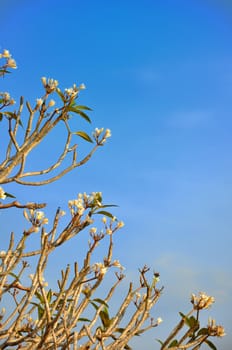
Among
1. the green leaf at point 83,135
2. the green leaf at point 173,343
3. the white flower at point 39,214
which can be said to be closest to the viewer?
the white flower at point 39,214

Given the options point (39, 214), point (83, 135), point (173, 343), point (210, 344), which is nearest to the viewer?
point (39, 214)

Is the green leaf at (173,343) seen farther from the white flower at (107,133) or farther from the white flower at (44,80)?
the white flower at (44,80)

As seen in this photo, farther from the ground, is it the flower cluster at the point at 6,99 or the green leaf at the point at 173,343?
the flower cluster at the point at 6,99

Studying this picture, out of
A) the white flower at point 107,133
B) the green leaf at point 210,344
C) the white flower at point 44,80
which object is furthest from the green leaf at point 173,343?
the white flower at point 44,80

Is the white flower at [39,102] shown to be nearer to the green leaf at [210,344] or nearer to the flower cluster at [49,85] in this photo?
the flower cluster at [49,85]

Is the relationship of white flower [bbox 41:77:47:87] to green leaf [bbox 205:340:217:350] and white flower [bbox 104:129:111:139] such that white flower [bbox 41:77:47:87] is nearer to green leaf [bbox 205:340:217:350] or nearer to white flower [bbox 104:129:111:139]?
white flower [bbox 104:129:111:139]

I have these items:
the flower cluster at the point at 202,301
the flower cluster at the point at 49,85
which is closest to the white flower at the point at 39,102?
the flower cluster at the point at 49,85

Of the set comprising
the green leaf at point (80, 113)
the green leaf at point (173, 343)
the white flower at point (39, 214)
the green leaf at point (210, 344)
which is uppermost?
the green leaf at point (80, 113)

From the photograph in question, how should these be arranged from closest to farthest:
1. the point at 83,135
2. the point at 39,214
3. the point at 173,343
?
the point at 39,214, the point at 173,343, the point at 83,135

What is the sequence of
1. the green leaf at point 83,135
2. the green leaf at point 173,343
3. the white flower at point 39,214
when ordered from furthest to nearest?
1. the green leaf at point 83,135
2. the green leaf at point 173,343
3. the white flower at point 39,214

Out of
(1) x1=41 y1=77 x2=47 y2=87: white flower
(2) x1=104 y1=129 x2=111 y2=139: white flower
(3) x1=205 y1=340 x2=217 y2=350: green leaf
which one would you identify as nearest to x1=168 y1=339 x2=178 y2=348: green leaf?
(3) x1=205 y1=340 x2=217 y2=350: green leaf

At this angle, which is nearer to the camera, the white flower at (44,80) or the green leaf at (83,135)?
the white flower at (44,80)

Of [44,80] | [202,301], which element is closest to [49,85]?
[44,80]

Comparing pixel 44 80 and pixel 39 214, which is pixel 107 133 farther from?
pixel 39 214
